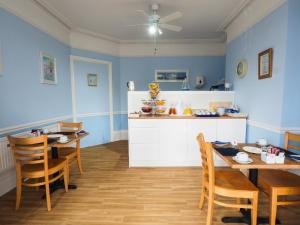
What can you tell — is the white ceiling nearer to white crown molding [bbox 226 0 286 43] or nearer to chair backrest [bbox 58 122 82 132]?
white crown molding [bbox 226 0 286 43]

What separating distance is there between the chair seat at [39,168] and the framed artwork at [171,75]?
3.57m

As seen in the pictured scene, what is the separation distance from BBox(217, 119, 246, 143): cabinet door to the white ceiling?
6.56 ft

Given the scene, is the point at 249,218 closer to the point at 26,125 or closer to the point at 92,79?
the point at 26,125

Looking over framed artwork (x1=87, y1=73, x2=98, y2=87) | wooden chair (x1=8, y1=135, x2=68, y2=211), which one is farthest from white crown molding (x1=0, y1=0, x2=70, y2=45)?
→ wooden chair (x1=8, y1=135, x2=68, y2=211)

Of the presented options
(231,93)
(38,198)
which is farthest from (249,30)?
(38,198)

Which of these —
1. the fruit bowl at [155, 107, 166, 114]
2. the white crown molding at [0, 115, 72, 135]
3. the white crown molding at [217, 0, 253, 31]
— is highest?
the white crown molding at [217, 0, 253, 31]

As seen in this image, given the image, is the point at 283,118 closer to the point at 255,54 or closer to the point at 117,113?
the point at 255,54

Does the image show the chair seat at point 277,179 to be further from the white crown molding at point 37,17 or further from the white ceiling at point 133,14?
the white crown molding at point 37,17

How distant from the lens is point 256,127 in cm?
289

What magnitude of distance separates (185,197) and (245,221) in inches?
28.1

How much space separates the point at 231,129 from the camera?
10.5 ft

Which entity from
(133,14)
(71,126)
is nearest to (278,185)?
(71,126)

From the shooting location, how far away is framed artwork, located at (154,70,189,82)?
5.15 metres

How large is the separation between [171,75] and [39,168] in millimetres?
4001
